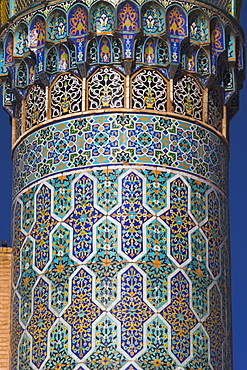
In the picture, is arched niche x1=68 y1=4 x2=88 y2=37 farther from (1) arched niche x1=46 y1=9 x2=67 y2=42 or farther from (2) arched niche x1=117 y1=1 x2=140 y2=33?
(2) arched niche x1=117 y1=1 x2=140 y2=33

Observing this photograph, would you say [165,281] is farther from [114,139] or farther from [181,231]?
[114,139]

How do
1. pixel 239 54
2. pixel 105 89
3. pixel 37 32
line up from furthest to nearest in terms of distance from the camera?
pixel 239 54
pixel 37 32
pixel 105 89

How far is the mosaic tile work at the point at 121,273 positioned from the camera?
10.7 meters

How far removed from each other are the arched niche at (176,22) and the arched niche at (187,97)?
35 centimetres

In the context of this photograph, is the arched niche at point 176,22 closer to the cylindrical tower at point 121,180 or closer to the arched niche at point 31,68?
the cylindrical tower at point 121,180

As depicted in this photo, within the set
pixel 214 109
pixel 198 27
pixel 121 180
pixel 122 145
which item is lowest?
pixel 121 180

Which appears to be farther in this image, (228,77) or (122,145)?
(228,77)

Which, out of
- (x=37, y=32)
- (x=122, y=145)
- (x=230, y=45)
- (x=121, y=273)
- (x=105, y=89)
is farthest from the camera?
(x=230, y=45)

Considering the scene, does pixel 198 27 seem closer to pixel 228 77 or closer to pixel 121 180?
pixel 228 77

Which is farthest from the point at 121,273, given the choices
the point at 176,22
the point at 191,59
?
the point at 176,22

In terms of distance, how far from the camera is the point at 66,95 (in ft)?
38.0

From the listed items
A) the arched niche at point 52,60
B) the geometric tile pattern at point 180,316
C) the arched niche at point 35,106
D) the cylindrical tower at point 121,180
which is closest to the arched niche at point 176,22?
the cylindrical tower at point 121,180

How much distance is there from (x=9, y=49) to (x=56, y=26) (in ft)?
1.81

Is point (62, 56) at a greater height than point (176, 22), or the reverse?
point (176, 22)
